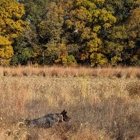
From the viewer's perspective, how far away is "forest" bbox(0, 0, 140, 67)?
29891 millimetres

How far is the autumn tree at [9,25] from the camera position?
108 ft

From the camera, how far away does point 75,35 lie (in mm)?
32906

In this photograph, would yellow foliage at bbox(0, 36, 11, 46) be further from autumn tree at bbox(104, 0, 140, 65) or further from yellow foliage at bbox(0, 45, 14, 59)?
autumn tree at bbox(104, 0, 140, 65)

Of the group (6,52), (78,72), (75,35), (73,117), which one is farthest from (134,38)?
(73,117)

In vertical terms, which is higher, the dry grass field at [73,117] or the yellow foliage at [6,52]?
the dry grass field at [73,117]

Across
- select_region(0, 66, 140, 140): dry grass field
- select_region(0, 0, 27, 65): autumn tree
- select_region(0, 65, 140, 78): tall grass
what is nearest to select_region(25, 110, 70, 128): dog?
select_region(0, 66, 140, 140): dry grass field

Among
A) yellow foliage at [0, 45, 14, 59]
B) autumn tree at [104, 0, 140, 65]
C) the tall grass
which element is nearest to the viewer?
the tall grass

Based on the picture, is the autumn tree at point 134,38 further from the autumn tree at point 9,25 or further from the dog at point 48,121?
the dog at point 48,121

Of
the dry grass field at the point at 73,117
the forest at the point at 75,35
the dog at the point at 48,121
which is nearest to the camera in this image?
the dry grass field at the point at 73,117

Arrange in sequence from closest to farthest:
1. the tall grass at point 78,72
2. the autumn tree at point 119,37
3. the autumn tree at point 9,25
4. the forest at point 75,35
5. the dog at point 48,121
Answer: the dog at point 48,121
the tall grass at point 78,72
the autumn tree at point 119,37
the forest at point 75,35
the autumn tree at point 9,25

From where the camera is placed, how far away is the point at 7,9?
34.8 m

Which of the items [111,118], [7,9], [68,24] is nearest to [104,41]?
[68,24]

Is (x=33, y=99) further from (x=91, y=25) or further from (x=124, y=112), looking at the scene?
(x=91, y=25)

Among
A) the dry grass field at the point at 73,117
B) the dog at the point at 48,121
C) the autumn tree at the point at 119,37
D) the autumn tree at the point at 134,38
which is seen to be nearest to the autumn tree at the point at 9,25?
the autumn tree at the point at 119,37
